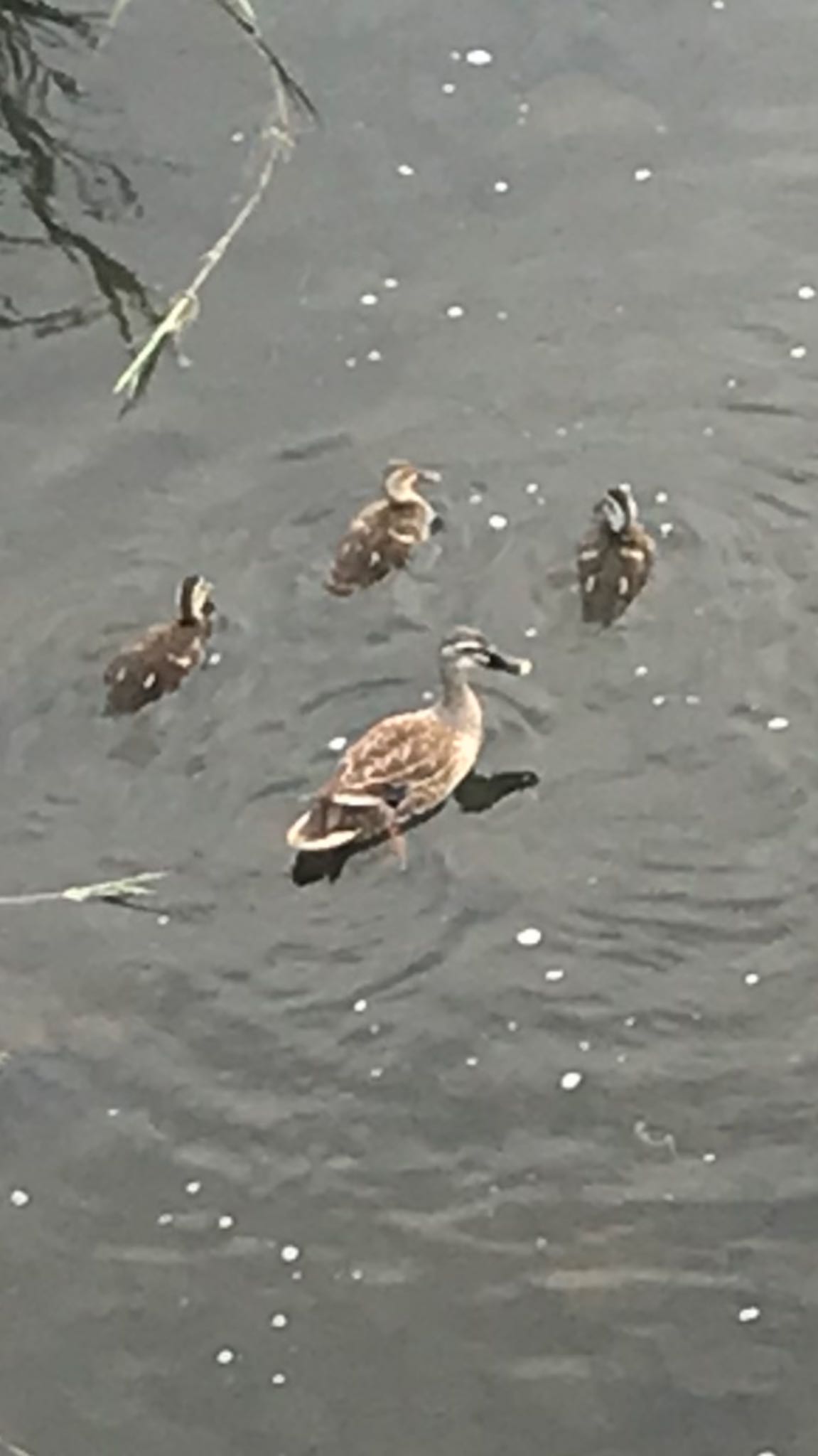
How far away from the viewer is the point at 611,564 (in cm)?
702

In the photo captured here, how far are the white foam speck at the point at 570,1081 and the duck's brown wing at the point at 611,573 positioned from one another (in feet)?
5.14

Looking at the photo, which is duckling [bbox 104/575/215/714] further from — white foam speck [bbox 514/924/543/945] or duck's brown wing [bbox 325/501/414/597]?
white foam speck [bbox 514/924/543/945]

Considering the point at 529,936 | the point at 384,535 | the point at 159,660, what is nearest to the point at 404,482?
the point at 384,535

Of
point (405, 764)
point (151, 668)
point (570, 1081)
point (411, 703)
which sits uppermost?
point (151, 668)

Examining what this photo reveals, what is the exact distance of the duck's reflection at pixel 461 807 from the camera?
6.56 metres

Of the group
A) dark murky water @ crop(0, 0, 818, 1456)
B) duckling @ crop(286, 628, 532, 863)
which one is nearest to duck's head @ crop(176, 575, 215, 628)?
dark murky water @ crop(0, 0, 818, 1456)

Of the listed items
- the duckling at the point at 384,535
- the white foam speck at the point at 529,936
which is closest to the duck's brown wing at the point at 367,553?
the duckling at the point at 384,535

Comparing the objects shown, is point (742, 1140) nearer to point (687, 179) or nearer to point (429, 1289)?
point (429, 1289)

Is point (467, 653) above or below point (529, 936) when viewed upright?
above

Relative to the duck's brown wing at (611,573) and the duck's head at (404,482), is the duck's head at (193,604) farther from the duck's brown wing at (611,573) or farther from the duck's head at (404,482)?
the duck's brown wing at (611,573)

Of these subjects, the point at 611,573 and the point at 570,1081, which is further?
the point at 611,573

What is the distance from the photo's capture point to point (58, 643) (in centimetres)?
704

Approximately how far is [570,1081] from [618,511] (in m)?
1.79

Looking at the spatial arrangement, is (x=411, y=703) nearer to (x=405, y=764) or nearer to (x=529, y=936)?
(x=405, y=764)
